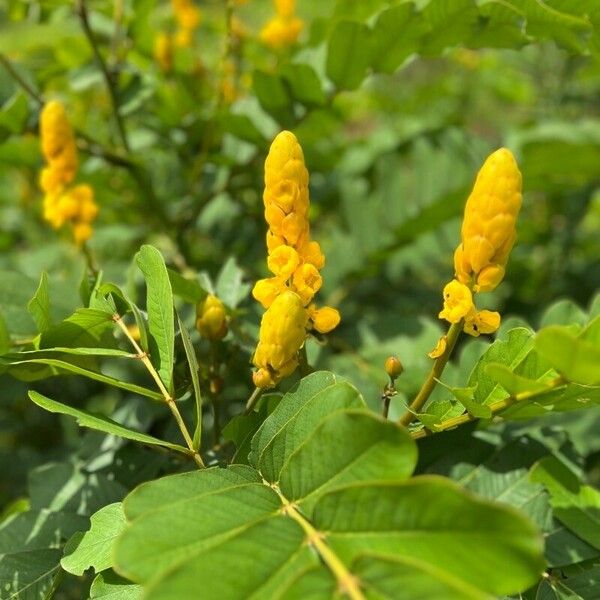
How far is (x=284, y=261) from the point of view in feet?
1.86

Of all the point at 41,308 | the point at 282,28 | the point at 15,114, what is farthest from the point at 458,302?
the point at 282,28

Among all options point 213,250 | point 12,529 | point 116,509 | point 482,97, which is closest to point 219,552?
point 116,509

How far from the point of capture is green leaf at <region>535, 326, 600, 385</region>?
1.47ft

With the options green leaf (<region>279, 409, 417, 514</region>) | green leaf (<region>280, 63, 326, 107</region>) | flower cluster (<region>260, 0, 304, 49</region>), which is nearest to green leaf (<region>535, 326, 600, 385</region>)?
green leaf (<region>279, 409, 417, 514</region>)

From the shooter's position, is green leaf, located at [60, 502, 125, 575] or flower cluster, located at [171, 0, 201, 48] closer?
green leaf, located at [60, 502, 125, 575]

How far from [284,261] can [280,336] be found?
2.4 inches

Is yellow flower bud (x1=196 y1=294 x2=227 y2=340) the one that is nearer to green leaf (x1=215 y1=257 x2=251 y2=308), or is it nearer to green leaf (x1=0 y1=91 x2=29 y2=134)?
green leaf (x1=215 y1=257 x2=251 y2=308)

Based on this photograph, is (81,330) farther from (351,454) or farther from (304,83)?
(304,83)

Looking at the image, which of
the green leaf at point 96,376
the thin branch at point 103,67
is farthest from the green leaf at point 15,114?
the green leaf at point 96,376

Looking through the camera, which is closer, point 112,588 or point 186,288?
point 112,588

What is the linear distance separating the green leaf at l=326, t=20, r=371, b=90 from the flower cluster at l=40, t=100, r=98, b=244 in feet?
1.13

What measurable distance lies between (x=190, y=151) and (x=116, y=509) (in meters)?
0.74

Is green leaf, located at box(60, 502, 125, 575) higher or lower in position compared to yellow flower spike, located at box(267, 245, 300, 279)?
lower

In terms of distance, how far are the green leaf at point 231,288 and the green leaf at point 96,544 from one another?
1.01 ft
